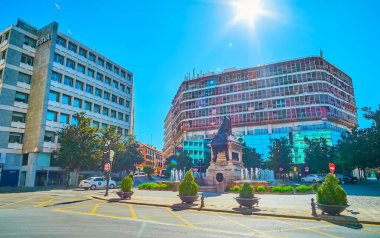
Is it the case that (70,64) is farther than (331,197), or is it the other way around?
(70,64)

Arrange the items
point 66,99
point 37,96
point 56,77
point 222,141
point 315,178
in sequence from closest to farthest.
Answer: point 222,141 < point 315,178 < point 37,96 < point 56,77 < point 66,99

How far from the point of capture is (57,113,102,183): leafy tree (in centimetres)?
3600

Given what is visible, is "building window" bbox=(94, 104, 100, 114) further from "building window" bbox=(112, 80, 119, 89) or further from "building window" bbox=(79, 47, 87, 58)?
"building window" bbox=(79, 47, 87, 58)

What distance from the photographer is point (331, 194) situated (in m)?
11.2

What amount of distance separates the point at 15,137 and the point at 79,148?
12.1 metres

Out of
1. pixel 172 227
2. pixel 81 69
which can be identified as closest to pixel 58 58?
pixel 81 69

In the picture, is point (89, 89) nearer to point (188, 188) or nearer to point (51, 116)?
point (51, 116)

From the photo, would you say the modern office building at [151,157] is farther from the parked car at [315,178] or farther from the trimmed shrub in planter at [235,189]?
the trimmed shrub in planter at [235,189]

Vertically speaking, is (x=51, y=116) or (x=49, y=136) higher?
(x=51, y=116)

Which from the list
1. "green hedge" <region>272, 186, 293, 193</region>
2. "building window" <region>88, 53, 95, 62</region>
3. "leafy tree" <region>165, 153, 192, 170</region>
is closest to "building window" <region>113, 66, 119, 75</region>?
"building window" <region>88, 53, 95, 62</region>

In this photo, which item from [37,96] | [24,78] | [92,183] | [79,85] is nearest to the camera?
[92,183]

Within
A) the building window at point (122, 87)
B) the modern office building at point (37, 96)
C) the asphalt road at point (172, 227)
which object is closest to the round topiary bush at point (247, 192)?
the asphalt road at point (172, 227)

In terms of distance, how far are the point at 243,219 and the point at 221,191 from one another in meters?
12.4

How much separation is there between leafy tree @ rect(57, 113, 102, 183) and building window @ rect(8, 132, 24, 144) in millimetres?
8246
